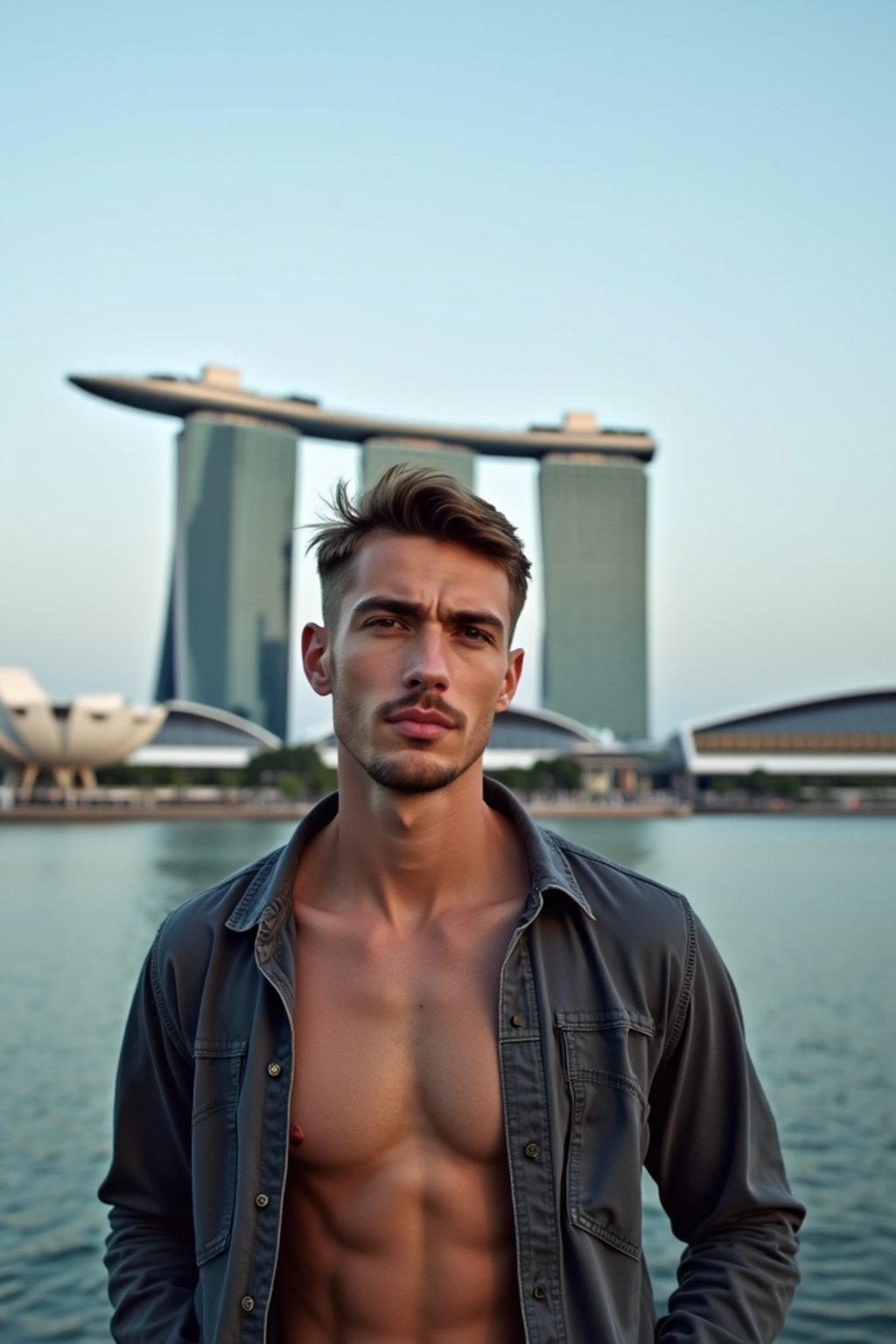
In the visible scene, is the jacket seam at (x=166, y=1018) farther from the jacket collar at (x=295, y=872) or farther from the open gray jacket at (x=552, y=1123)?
the jacket collar at (x=295, y=872)

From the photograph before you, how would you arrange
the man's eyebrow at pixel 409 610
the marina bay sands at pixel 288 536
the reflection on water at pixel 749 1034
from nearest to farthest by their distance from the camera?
the man's eyebrow at pixel 409 610, the reflection on water at pixel 749 1034, the marina bay sands at pixel 288 536

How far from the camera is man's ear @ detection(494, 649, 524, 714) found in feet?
6.79

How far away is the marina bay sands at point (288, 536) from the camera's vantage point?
9631 centimetres

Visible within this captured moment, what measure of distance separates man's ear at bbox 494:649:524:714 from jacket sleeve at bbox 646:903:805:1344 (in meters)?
0.45

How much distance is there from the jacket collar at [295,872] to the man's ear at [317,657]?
0.19 meters

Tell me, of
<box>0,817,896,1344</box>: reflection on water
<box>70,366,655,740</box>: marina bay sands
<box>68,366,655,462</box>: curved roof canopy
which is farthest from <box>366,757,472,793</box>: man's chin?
<box>68,366,655,462</box>: curved roof canopy

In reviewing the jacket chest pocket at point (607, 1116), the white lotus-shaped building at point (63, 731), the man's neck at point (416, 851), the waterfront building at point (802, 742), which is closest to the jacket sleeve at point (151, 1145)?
the man's neck at point (416, 851)

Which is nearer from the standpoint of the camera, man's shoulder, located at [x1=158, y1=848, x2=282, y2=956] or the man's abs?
the man's abs

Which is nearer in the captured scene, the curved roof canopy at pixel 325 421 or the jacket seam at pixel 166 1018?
the jacket seam at pixel 166 1018

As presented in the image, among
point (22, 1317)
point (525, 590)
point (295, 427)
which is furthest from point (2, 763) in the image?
point (525, 590)

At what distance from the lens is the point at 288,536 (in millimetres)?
99688

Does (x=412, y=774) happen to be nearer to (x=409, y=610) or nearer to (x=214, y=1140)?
(x=409, y=610)

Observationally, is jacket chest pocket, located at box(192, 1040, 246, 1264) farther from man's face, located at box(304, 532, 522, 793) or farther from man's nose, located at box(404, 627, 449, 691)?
man's nose, located at box(404, 627, 449, 691)

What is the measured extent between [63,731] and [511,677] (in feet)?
187
